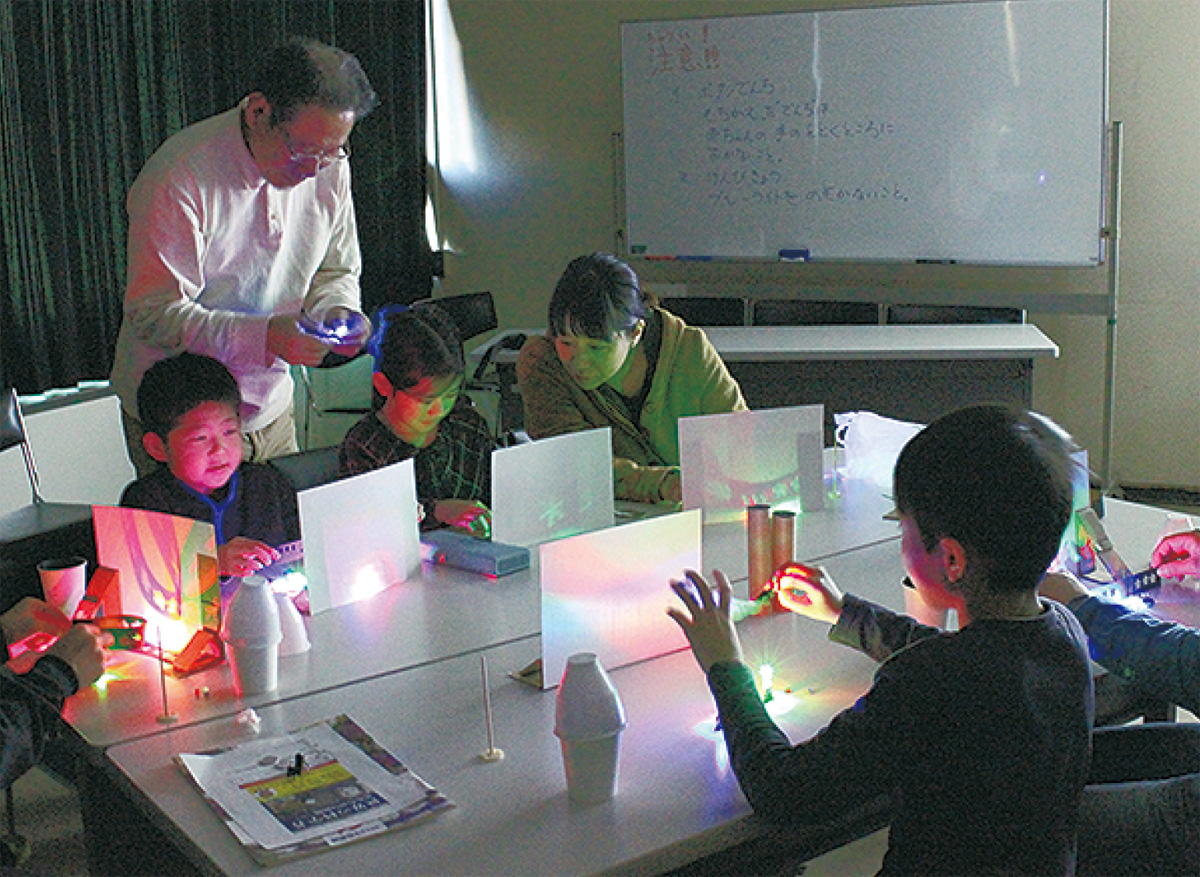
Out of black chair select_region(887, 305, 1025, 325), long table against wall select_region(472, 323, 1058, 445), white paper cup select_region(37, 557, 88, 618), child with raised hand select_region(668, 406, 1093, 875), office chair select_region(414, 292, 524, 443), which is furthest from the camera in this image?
black chair select_region(887, 305, 1025, 325)

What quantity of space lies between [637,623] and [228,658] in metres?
0.58

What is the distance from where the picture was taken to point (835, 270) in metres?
5.58

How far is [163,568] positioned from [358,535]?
12.8 inches

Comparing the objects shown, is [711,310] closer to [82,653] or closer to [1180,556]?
[1180,556]

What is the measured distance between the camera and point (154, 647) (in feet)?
6.27

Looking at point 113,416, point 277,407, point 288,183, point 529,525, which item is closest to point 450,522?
point 529,525

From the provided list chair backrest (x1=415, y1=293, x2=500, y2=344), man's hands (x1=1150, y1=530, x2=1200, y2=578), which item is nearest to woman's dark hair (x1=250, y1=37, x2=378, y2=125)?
man's hands (x1=1150, y1=530, x2=1200, y2=578)

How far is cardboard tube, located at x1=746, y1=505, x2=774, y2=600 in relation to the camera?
2.08m

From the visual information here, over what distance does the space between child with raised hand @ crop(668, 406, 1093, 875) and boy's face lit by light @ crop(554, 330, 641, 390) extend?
4.19ft

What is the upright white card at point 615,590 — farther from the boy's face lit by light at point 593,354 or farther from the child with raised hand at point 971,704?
the boy's face lit by light at point 593,354

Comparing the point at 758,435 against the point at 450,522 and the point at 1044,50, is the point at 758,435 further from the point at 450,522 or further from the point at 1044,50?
the point at 1044,50

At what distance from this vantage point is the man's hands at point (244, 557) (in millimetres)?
2100

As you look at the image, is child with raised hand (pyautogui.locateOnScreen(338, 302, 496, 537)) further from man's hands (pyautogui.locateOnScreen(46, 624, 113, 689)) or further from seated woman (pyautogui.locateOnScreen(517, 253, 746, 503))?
man's hands (pyautogui.locateOnScreen(46, 624, 113, 689))

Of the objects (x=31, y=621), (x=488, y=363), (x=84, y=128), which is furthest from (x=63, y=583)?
(x=488, y=363)
